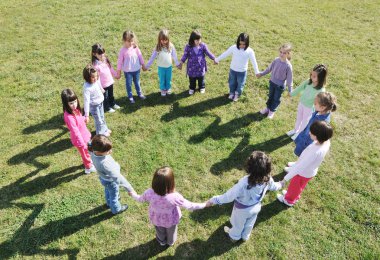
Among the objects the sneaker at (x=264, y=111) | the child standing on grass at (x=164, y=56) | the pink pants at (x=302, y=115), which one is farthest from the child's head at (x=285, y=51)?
the child standing on grass at (x=164, y=56)

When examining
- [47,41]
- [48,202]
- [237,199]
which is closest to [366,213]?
[237,199]

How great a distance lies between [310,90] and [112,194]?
442 centimetres

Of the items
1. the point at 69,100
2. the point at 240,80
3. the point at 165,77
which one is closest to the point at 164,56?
the point at 165,77

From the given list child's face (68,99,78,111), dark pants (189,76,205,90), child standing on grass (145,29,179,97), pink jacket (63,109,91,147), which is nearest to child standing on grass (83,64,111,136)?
pink jacket (63,109,91,147)

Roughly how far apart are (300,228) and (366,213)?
1395mm

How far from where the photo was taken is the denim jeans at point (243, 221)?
482 cm

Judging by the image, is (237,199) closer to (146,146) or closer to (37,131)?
(146,146)

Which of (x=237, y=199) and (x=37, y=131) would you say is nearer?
(x=237, y=199)

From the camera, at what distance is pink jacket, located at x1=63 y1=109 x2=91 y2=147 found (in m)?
5.79

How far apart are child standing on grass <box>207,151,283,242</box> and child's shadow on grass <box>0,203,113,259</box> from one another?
95.5 inches

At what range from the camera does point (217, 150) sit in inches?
283

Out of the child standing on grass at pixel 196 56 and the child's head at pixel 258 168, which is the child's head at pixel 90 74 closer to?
the child standing on grass at pixel 196 56

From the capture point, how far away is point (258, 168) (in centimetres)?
432

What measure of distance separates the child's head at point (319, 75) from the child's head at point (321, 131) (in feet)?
5.53
